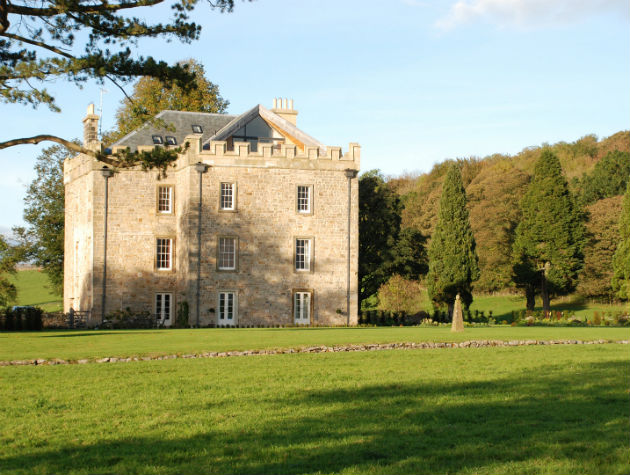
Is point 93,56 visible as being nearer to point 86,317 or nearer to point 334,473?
point 334,473

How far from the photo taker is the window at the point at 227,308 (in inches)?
1547

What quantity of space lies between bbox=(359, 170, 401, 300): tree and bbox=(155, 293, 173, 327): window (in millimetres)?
11263

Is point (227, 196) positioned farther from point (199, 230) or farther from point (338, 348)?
point (338, 348)

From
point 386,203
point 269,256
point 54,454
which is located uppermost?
point 386,203

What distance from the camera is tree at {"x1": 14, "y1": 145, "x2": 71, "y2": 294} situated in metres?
50.9

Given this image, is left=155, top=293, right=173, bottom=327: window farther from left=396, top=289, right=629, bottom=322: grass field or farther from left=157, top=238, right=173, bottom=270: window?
left=396, top=289, right=629, bottom=322: grass field

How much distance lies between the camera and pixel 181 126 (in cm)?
4341

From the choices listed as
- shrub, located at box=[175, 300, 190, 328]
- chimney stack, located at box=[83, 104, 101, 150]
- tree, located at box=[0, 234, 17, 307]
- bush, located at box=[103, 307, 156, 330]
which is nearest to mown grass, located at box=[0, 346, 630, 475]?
tree, located at box=[0, 234, 17, 307]

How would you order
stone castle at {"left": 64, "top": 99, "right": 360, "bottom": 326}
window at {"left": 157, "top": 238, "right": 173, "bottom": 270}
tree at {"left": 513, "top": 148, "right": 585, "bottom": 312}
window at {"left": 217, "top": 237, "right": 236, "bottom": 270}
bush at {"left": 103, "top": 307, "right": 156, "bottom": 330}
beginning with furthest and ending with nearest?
tree at {"left": 513, "top": 148, "right": 585, "bottom": 312}
window at {"left": 157, "top": 238, "right": 173, "bottom": 270}
window at {"left": 217, "top": 237, "right": 236, "bottom": 270}
stone castle at {"left": 64, "top": 99, "right": 360, "bottom": 326}
bush at {"left": 103, "top": 307, "right": 156, "bottom": 330}

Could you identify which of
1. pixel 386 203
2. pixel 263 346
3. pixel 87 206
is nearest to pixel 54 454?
pixel 263 346

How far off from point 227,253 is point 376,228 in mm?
10757

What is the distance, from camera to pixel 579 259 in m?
53.8

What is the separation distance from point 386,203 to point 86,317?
1738cm

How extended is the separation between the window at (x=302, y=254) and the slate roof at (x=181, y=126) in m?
7.49
